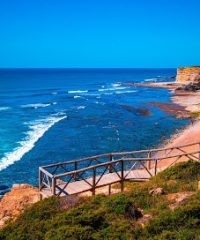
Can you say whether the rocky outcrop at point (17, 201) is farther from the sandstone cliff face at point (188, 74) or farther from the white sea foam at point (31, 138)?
the sandstone cliff face at point (188, 74)

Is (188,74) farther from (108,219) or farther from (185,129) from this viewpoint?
(108,219)

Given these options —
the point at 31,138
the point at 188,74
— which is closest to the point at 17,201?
the point at 31,138

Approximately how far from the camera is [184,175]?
16.3 m

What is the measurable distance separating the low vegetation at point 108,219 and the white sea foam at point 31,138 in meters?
17.5

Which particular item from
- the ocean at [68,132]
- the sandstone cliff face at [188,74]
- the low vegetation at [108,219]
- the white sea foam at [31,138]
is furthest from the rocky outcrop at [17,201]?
the sandstone cliff face at [188,74]

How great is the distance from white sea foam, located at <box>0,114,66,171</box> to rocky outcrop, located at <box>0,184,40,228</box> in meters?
10.8

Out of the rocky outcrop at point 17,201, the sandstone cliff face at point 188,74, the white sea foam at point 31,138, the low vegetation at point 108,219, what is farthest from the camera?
the sandstone cliff face at point 188,74

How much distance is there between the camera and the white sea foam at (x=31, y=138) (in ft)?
101

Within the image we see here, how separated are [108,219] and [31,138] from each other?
94.7ft

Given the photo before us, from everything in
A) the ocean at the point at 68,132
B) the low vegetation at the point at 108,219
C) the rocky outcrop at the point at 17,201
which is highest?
the low vegetation at the point at 108,219

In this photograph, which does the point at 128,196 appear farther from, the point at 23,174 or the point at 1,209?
the point at 23,174

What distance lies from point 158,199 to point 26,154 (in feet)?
68.9

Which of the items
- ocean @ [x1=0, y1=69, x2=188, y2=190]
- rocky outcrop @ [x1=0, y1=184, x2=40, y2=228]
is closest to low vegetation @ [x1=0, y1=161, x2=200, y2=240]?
rocky outcrop @ [x1=0, y1=184, x2=40, y2=228]

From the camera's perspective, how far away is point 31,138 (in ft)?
129
